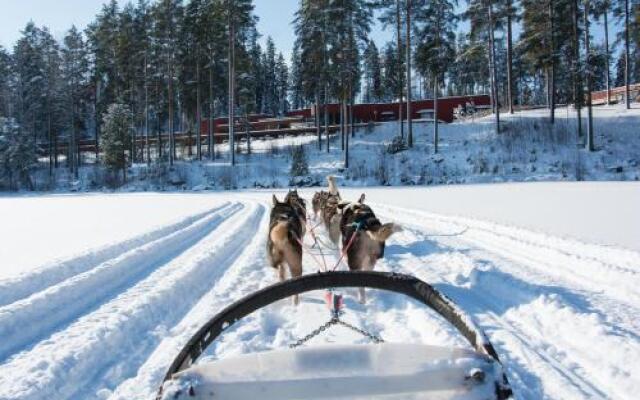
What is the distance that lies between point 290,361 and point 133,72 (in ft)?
155

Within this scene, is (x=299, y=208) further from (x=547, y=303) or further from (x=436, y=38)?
(x=436, y=38)

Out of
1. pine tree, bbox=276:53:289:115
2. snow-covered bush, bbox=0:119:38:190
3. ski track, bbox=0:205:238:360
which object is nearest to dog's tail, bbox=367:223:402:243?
ski track, bbox=0:205:238:360

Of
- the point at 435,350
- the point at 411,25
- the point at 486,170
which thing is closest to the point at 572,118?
the point at 486,170

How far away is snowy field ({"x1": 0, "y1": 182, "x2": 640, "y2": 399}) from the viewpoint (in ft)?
11.9

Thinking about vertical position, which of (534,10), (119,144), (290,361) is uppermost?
(534,10)

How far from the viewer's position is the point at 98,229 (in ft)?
40.8

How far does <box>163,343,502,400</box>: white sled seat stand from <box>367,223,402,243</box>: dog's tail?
352 centimetres

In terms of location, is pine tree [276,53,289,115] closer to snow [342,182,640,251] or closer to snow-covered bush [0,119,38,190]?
snow-covered bush [0,119,38,190]

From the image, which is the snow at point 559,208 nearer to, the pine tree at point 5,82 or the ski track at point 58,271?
the ski track at point 58,271

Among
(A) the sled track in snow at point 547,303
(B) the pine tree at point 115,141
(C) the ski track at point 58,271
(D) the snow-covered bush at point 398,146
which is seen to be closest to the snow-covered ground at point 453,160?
(D) the snow-covered bush at point 398,146

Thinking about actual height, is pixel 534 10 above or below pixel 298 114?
above

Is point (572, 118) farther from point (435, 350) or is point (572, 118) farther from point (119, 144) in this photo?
point (435, 350)

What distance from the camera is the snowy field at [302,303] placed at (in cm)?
361

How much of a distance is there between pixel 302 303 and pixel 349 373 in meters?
3.67
